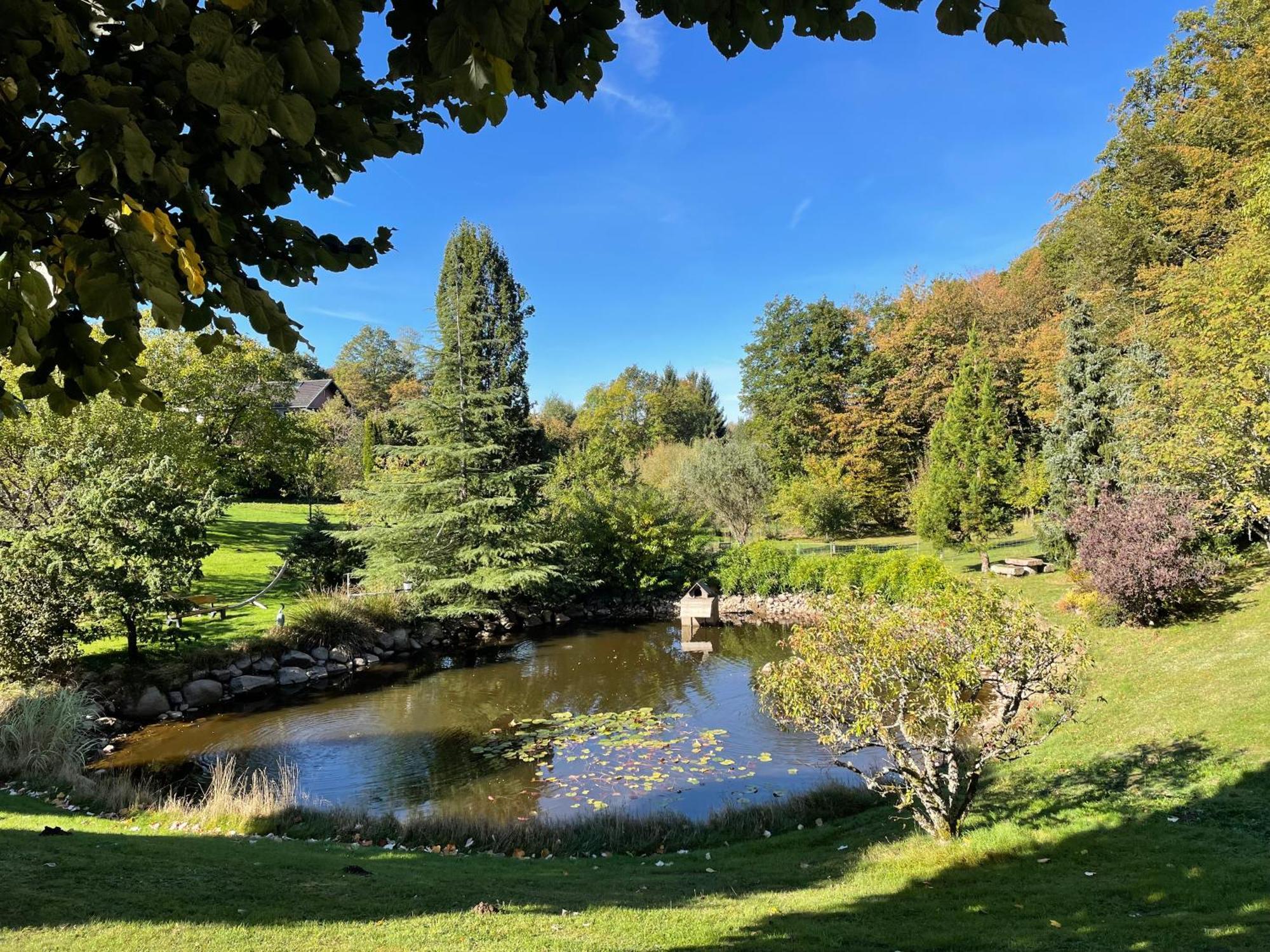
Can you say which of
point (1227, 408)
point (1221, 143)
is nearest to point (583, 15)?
point (1227, 408)

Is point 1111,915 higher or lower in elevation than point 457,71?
lower

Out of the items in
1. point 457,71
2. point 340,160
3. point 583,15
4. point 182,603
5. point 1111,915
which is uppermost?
point 583,15

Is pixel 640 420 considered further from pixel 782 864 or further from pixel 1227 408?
pixel 782 864

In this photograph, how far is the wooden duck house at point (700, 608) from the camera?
20.0 m

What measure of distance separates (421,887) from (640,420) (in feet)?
178

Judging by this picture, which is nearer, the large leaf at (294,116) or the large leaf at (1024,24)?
the large leaf at (294,116)

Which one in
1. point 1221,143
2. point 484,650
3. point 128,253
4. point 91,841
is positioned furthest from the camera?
point 1221,143

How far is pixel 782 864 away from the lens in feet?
20.2

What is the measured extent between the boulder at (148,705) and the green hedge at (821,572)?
567 inches

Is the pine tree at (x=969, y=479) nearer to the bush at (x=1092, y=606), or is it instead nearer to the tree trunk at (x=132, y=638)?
the bush at (x=1092, y=606)

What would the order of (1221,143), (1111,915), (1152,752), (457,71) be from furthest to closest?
(1221,143), (1152,752), (1111,915), (457,71)

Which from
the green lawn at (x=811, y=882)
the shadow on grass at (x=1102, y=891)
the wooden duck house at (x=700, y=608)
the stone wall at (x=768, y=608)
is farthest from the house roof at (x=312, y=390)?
the shadow on grass at (x=1102, y=891)

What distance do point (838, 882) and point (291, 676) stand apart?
12.6m

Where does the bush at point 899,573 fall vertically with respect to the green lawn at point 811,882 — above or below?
above
